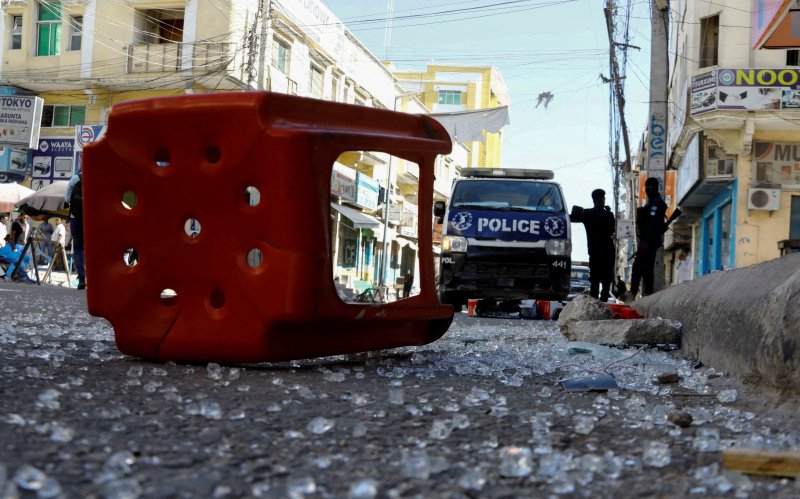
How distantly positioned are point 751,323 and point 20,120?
24.2m

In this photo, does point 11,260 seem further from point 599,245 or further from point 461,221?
point 599,245

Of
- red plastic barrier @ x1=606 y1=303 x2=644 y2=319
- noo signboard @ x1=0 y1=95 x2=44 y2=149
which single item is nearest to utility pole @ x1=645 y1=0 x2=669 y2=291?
red plastic barrier @ x1=606 y1=303 x2=644 y2=319

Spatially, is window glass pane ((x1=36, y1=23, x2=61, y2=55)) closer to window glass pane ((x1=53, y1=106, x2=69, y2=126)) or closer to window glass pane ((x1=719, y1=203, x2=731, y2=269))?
window glass pane ((x1=53, y1=106, x2=69, y2=126))

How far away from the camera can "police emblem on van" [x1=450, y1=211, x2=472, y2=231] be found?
11.1m

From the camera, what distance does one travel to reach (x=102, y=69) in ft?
79.8

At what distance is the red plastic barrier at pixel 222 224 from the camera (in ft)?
10.1

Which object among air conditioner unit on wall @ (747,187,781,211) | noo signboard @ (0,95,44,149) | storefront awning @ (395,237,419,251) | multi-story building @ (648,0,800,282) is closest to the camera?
multi-story building @ (648,0,800,282)

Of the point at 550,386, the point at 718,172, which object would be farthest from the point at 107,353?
the point at 718,172

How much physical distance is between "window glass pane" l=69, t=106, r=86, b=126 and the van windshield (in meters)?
17.2

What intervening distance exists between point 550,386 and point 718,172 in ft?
56.0

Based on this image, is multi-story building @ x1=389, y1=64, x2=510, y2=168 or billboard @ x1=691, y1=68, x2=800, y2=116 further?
multi-story building @ x1=389, y1=64, x2=510, y2=168

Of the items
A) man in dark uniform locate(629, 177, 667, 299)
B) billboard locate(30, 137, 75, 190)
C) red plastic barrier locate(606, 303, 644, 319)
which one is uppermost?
billboard locate(30, 137, 75, 190)

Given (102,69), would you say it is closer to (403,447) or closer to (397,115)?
(397,115)

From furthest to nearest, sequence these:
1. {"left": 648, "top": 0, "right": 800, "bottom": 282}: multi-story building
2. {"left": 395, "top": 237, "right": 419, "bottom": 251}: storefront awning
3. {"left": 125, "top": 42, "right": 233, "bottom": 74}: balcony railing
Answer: {"left": 395, "top": 237, "right": 419, "bottom": 251}: storefront awning → {"left": 125, "top": 42, "right": 233, "bottom": 74}: balcony railing → {"left": 648, "top": 0, "right": 800, "bottom": 282}: multi-story building
